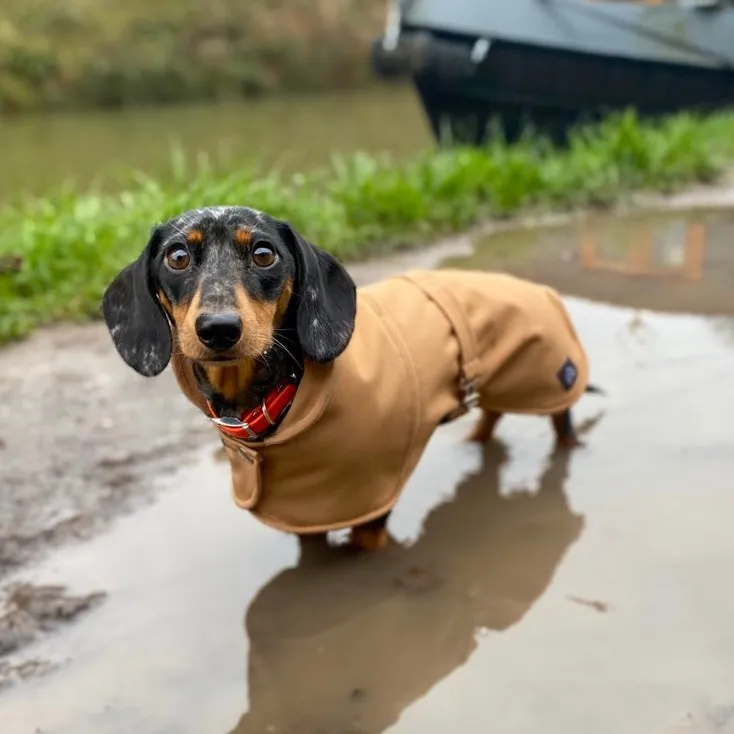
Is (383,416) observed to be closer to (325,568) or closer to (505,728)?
(325,568)

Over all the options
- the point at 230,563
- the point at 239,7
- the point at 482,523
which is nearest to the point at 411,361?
the point at 482,523

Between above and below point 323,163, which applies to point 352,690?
above

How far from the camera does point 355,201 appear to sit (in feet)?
19.2

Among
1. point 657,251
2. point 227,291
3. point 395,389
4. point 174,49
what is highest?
point 227,291

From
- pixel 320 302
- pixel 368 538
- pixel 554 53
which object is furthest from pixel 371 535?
pixel 554 53

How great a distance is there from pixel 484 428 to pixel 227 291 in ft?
4.86

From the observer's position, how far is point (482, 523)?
2963 millimetres

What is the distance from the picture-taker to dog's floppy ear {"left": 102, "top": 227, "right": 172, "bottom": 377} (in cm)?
239

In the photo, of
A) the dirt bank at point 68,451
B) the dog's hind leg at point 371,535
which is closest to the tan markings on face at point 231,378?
the dog's hind leg at point 371,535

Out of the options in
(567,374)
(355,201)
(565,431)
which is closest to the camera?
(567,374)

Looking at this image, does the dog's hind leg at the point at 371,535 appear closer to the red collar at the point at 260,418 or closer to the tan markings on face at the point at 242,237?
the red collar at the point at 260,418

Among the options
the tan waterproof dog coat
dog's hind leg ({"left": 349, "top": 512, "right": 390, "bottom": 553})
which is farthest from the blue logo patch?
dog's hind leg ({"left": 349, "top": 512, "right": 390, "bottom": 553})

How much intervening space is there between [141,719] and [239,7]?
2618cm

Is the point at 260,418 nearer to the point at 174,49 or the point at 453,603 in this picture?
the point at 453,603
